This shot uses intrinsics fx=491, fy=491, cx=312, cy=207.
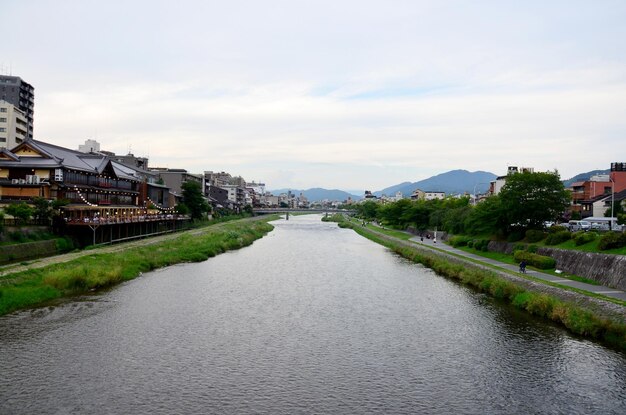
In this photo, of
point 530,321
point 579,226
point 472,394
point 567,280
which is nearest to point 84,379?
point 472,394

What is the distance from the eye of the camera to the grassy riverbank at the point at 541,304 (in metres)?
19.0

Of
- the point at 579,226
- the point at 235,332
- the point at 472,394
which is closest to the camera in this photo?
the point at 472,394

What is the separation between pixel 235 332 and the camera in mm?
20109

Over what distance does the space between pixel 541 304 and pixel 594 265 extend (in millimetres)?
6395

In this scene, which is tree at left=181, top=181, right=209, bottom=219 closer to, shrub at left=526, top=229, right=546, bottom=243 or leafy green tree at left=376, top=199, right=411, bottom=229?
leafy green tree at left=376, top=199, right=411, bottom=229

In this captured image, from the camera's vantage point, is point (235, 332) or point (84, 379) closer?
point (84, 379)

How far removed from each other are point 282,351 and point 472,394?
264 inches

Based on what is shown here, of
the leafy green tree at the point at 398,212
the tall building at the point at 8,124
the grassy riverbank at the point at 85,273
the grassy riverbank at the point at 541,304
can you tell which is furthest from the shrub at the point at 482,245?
the tall building at the point at 8,124

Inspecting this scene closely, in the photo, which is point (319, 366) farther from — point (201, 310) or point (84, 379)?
point (201, 310)

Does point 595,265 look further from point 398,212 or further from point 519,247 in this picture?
point 398,212

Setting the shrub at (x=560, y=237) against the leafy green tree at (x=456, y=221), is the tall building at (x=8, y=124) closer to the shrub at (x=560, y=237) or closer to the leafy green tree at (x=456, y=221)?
the leafy green tree at (x=456, y=221)

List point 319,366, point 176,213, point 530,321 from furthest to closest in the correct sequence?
1. point 176,213
2. point 530,321
3. point 319,366

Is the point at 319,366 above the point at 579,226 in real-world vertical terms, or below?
below

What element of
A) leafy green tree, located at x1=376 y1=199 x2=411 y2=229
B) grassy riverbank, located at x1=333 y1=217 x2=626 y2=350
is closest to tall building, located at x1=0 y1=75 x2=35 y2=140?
leafy green tree, located at x1=376 y1=199 x2=411 y2=229
